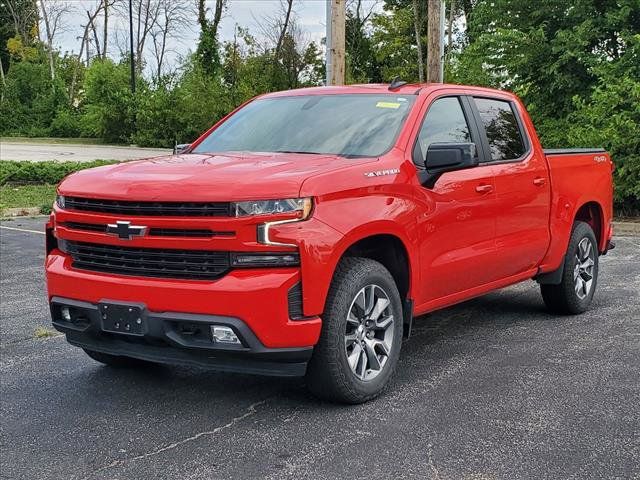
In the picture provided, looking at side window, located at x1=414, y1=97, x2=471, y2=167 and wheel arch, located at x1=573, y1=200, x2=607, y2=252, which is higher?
side window, located at x1=414, y1=97, x2=471, y2=167

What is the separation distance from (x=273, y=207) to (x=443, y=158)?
137 centimetres

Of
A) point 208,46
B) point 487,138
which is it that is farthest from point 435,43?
point 208,46

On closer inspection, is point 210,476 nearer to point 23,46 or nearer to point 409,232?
point 409,232

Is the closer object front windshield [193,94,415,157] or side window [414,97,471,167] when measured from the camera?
front windshield [193,94,415,157]

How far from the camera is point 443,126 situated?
5469mm

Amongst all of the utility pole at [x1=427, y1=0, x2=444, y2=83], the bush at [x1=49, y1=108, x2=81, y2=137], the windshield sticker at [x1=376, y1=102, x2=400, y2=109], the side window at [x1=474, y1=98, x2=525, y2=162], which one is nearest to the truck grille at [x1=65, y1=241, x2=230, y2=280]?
the windshield sticker at [x1=376, y1=102, x2=400, y2=109]

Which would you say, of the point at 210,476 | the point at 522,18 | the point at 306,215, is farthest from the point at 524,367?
the point at 522,18

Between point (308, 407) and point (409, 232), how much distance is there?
1195mm

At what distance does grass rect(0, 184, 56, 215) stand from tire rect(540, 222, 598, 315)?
1106 cm

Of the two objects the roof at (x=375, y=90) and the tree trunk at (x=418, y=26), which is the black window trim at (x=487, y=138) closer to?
the roof at (x=375, y=90)

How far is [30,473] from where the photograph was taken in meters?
3.64

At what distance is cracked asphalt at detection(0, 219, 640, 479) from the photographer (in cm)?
368

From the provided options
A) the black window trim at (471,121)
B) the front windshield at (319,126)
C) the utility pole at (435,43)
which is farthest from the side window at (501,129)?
the utility pole at (435,43)

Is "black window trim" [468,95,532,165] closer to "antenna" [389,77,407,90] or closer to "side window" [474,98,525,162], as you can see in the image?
"side window" [474,98,525,162]
